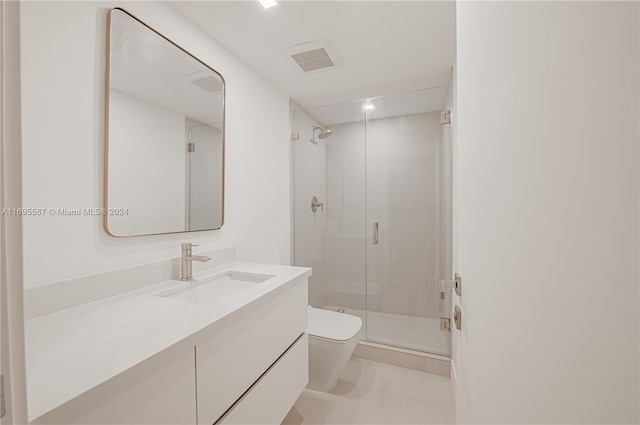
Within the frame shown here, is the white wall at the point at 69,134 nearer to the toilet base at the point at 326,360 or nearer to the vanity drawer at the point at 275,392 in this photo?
the vanity drawer at the point at 275,392

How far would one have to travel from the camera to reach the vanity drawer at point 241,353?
84cm

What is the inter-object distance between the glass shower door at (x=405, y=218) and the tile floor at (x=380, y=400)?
31 centimetres

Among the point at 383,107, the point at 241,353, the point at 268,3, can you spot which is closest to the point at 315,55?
the point at 268,3

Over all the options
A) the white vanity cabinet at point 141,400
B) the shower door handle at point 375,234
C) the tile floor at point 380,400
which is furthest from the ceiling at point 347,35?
the tile floor at point 380,400

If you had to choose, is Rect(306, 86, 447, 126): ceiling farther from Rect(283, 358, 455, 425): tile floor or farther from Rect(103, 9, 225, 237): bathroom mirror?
Rect(283, 358, 455, 425): tile floor

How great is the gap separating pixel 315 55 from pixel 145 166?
1.26m

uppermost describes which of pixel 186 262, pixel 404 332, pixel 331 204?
pixel 331 204

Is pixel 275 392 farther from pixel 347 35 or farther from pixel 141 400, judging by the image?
pixel 347 35

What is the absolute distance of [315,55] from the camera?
182cm

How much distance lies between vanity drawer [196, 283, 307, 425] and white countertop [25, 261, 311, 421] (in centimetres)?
7

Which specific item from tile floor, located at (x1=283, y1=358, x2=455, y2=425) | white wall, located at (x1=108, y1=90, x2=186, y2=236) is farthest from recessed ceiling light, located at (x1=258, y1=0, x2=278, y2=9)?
tile floor, located at (x1=283, y1=358, x2=455, y2=425)

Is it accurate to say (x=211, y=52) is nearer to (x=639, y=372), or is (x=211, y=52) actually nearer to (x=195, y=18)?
(x=195, y=18)

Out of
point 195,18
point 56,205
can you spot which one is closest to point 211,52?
point 195,18

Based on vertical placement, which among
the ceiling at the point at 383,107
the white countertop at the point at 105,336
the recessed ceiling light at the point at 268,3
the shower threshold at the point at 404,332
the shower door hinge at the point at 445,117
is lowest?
the shower threshold at the point at 404,332
